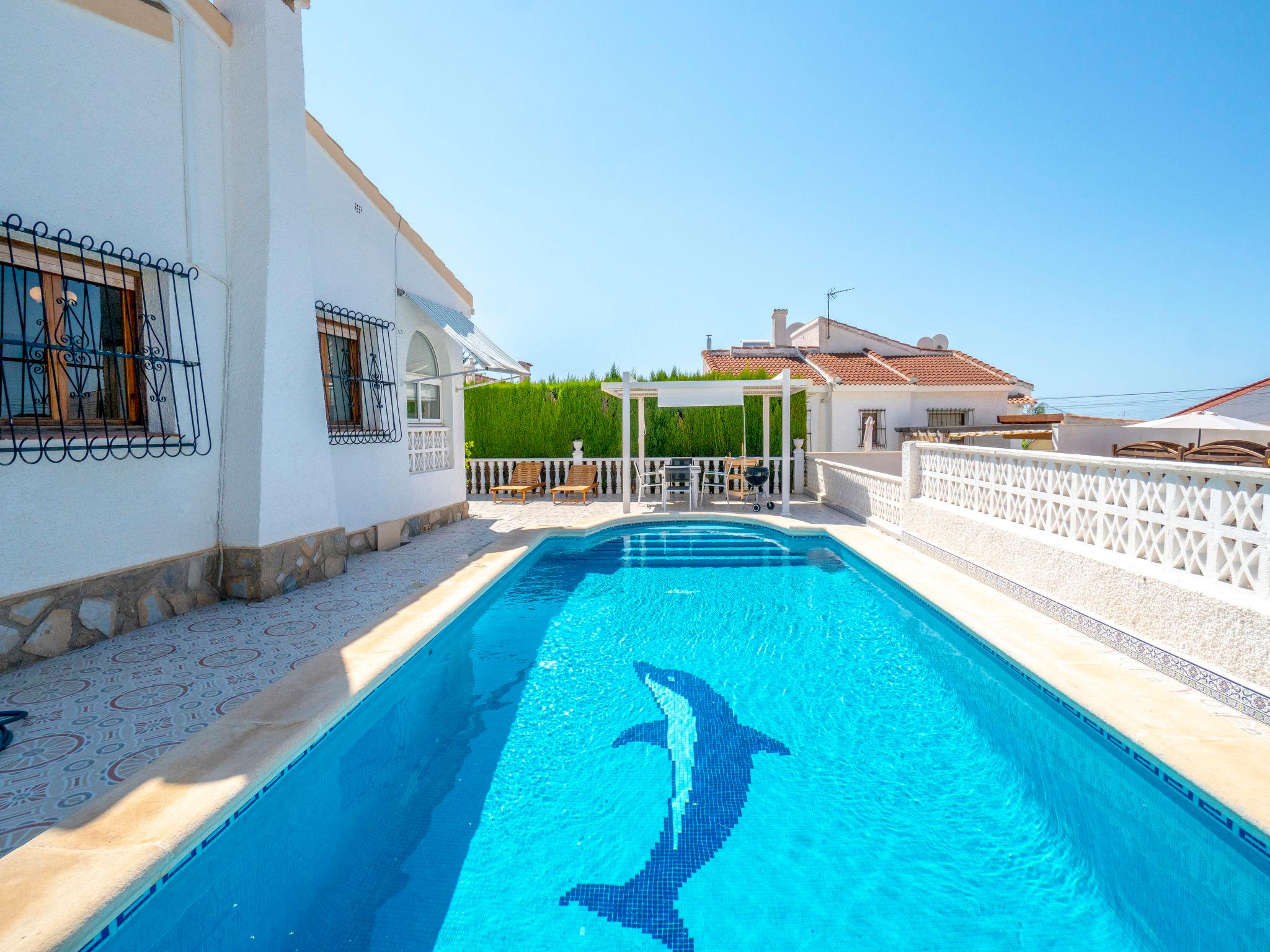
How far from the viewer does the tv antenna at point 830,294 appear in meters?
25.2

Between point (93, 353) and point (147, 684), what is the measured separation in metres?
2.77

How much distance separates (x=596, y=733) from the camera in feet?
14.1

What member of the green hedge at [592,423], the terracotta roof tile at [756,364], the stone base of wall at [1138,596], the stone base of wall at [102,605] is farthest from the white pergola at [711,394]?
the terracotta roof tile at [756,364]

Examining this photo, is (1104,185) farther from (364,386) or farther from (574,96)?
(364,386)

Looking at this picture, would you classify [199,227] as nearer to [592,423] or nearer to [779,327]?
[592,423]

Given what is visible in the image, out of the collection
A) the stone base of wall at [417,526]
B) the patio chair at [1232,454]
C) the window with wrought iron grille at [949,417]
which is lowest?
the stone base of wall at [417,526]

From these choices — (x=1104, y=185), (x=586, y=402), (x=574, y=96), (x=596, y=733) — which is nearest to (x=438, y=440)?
(x=586, y=402)

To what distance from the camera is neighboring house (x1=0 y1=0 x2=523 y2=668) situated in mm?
4473

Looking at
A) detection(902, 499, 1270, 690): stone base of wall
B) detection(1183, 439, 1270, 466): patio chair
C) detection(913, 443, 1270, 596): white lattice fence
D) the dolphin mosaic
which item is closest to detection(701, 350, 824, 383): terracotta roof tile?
detection(1183, 439, 1270, 466): patio chair

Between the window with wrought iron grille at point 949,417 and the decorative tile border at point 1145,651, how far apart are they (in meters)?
18.4

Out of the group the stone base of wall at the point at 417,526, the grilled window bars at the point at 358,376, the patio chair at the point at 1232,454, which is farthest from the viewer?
the patio chair at the point at 1232,454

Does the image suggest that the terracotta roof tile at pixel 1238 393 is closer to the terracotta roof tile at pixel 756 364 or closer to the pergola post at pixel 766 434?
the terracotta roof tile at pixel 756 364

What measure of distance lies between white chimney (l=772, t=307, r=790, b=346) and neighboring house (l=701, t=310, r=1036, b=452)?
2.51 metres

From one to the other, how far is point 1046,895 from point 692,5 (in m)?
14.9
